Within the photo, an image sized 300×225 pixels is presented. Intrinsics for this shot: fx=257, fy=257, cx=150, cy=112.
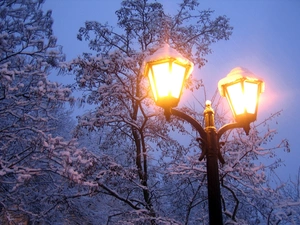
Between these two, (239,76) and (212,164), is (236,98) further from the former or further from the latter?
(212,164)

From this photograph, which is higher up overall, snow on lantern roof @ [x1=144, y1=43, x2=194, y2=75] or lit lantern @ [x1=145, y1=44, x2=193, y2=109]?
snow on lantern roof @ [x1=144, y1=43, x2=194, y2=75]

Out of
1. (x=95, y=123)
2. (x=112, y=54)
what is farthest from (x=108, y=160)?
(x=112, y=54)

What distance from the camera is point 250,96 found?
110 inches

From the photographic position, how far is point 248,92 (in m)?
2.79

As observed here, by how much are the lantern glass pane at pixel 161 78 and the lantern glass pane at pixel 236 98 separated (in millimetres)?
784

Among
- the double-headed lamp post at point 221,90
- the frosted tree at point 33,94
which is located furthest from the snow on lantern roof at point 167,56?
the frosted tree at point 33,94

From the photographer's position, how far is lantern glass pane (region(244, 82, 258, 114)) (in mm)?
2740

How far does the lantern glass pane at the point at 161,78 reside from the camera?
2.55 m

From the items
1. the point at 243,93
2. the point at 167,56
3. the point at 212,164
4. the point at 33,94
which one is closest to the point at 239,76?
the point at 243,93

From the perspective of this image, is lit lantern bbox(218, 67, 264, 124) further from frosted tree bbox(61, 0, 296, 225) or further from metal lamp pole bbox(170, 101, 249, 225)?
frosted tree bbox(61, 0, 296, 225)

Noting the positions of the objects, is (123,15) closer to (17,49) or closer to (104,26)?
(104,26)

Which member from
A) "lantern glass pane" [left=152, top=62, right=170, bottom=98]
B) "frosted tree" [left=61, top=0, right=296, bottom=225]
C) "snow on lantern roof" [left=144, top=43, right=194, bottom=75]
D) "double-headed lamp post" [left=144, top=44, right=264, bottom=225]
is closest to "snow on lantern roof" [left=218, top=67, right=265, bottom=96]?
"double-headed lamp post" [left=144, top=44, right=264, bottom=225]

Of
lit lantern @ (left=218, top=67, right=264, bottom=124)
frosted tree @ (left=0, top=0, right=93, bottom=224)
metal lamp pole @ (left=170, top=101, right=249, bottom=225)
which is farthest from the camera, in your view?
frosted tree @ (left=0, top=0, right=93, bottom=224)

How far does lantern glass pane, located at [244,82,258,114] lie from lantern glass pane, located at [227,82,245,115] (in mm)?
50
